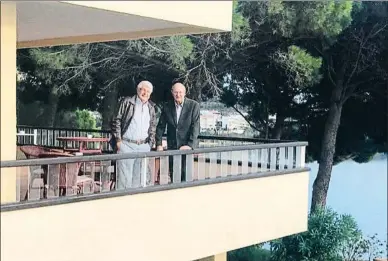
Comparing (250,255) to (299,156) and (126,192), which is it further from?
(126,192)

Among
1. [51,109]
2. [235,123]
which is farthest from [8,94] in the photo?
[235,123]

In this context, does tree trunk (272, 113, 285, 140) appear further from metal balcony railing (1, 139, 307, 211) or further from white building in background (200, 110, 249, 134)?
metal balcony railing (1, 139, 307, 211)

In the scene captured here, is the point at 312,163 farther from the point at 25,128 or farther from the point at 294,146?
the point at 294,146

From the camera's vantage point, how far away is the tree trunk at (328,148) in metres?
16.7

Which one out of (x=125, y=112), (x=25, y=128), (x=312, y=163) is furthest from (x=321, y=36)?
(x=125, y=112)

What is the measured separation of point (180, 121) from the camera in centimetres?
700

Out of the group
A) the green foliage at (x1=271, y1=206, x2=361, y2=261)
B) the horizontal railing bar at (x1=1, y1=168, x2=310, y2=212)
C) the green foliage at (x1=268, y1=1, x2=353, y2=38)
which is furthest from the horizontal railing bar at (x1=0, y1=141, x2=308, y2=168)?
the green foliage at (x1=268, y1=1, x2=353, y2=38)

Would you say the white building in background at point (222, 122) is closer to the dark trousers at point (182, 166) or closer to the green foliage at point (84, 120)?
the green foliage at point (84, 120)

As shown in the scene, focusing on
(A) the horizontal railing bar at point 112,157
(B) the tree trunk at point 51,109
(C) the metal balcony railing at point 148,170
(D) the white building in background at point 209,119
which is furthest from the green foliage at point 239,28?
(A) the horizontal railing bar at point 112,157

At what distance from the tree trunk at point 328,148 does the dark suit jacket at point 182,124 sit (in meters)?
10.2

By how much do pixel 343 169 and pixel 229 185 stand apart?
12613 mm

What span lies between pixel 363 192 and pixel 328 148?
5219 mm

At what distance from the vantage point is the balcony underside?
5328mm

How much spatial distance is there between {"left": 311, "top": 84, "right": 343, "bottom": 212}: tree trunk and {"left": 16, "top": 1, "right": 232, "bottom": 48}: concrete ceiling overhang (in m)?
9.78
